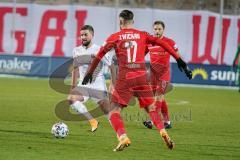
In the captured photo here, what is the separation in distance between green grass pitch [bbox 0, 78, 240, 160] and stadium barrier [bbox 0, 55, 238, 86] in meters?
6.74

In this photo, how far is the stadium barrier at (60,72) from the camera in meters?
31.7

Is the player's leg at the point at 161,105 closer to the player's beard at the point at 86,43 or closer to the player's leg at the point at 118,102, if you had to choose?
the player's beard at the point at 86,43

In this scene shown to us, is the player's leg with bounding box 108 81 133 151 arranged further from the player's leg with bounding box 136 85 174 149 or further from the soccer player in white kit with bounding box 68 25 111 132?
the soccer player in white kit with bounding box 68 25 111 132

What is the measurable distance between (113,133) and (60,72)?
1706 centimetres

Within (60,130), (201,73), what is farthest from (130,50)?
(201,73)

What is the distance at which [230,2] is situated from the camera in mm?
36938

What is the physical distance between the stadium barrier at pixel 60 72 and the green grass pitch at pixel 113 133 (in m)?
6.74

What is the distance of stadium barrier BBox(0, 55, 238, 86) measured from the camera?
31703 millimetres

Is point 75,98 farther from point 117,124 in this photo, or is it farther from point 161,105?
point 117,124

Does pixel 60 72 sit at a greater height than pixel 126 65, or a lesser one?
lesser

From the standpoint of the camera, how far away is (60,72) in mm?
31391

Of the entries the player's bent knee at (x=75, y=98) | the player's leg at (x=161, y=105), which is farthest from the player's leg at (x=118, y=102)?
the player's leg at (x=161, y=105)

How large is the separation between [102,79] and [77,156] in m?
3.84

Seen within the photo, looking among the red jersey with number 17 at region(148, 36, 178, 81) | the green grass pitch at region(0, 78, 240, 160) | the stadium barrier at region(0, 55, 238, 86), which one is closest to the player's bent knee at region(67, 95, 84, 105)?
the green grass pitch at region(0, 78, 240, 160)
